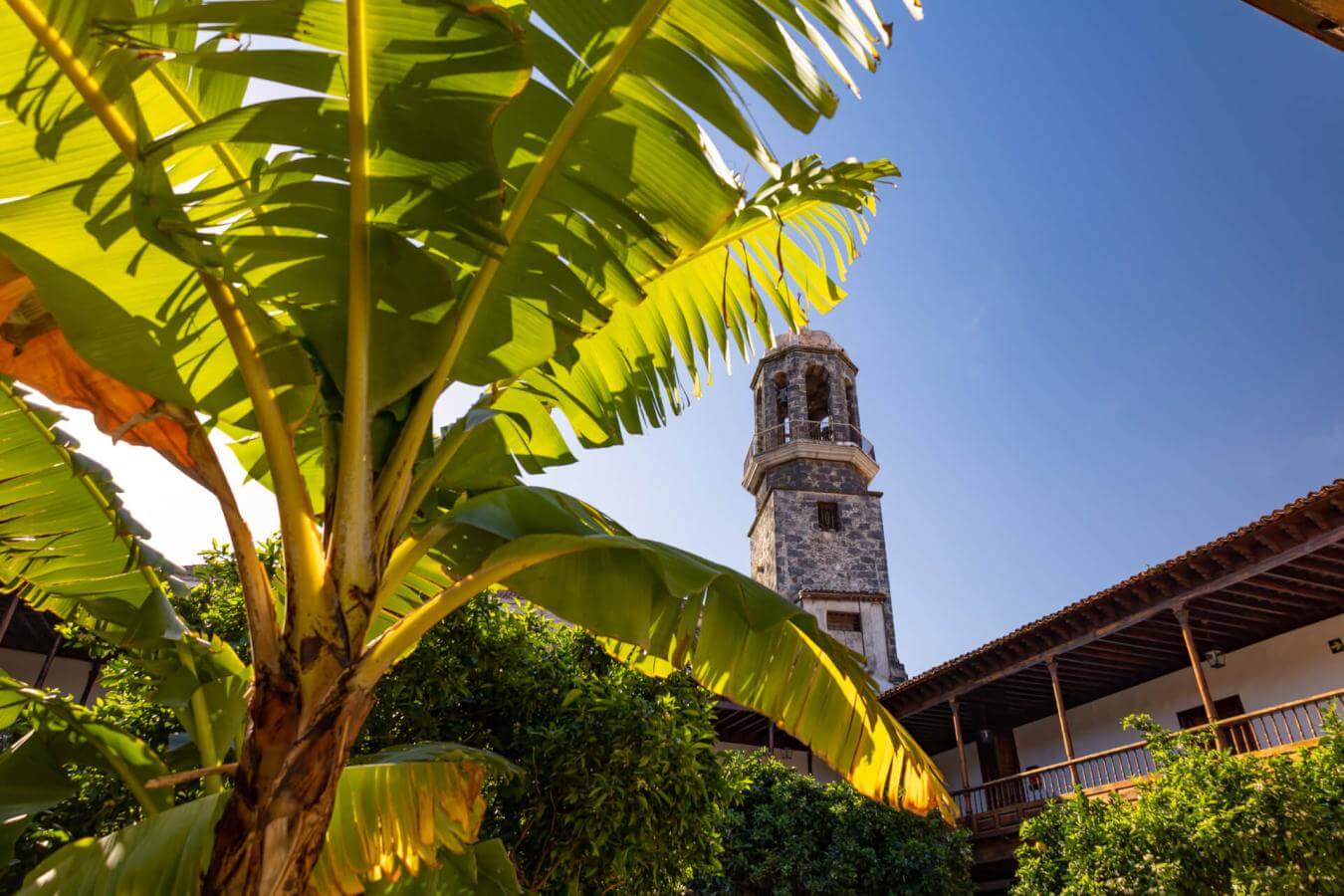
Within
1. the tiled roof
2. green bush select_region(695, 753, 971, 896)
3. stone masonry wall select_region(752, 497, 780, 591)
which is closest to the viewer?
the tiled roof

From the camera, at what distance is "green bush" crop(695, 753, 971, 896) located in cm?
1158

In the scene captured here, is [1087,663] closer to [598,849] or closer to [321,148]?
[598,849]

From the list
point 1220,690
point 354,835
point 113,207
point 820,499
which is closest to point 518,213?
point 113,207

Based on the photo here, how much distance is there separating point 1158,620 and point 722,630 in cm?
1074

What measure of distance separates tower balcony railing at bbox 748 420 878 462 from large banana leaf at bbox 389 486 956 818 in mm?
21130

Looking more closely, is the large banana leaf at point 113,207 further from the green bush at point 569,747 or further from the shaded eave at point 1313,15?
the green bush at point 569,747

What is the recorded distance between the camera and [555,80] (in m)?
2.26

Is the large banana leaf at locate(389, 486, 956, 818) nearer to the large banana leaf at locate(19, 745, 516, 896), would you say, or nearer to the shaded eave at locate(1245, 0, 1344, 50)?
the large banana leaf at locate(19, 745, 516, 896)

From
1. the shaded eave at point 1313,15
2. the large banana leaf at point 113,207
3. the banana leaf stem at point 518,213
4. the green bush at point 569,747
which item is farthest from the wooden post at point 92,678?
the shaded eave at point 1313,15

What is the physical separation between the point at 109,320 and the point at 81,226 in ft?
0.96

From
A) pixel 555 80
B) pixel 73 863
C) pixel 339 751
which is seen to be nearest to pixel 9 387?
pixel 73 863

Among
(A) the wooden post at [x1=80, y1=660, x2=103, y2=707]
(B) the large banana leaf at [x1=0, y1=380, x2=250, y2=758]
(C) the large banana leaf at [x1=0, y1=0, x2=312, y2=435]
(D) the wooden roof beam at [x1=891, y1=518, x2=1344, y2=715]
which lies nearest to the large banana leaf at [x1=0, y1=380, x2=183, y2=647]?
(B) the large banana leaf at [x1=0, y1=380, x2=250, y2=758]

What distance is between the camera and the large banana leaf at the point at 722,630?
2762 millimetres

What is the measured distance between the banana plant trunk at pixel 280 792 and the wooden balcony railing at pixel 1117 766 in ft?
31.8
